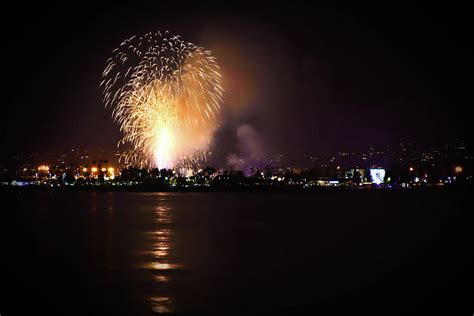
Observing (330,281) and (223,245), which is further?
(223,245)

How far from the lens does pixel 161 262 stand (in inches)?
888

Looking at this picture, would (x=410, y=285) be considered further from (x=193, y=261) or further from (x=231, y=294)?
(x=193, y=261)

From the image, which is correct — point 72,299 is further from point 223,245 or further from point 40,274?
point 223,245

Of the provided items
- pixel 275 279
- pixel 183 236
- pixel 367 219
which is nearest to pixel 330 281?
pixel 275 279

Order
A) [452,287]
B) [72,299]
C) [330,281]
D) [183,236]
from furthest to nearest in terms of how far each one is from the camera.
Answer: [183,236], [330,281], [452,287], [72,299]

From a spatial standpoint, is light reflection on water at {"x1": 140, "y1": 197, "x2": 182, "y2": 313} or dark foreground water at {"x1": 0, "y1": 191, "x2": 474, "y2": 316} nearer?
dark foreground water at {"x1": 0, "y1": 191, "x2": 474, "y2": 316}

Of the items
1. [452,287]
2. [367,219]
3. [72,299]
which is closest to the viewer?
[72,299]

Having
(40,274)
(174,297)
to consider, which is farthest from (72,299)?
(40,274)

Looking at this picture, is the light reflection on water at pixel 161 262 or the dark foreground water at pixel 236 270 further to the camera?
the light reflection on water at pixel 161 262

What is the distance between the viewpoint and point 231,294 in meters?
16.7

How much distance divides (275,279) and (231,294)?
2.58 m

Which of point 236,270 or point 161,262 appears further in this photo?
point 161,262

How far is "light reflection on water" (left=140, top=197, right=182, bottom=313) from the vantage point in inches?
614

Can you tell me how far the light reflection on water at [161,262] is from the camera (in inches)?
614
